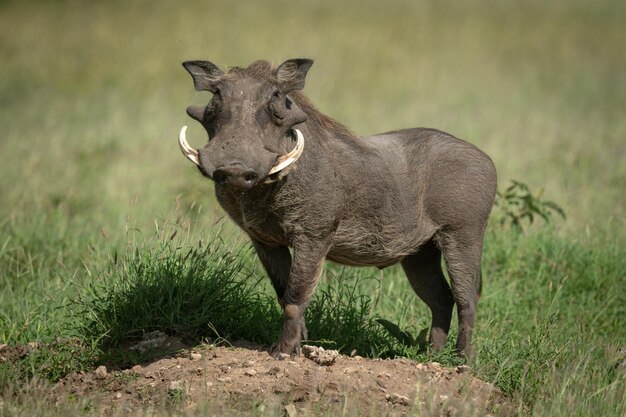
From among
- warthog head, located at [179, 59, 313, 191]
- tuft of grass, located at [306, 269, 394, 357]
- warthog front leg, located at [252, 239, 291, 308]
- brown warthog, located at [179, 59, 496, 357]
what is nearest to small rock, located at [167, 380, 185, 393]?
brown warthog, located at [179, 59, 496, 357]

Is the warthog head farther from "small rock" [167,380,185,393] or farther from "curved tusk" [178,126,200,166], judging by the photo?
"small rock" [167,380,185,393]

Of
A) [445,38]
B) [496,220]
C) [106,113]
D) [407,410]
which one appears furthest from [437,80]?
[407,410]

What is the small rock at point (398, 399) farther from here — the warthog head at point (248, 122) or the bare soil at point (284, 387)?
the warthog head at point (248, 122)

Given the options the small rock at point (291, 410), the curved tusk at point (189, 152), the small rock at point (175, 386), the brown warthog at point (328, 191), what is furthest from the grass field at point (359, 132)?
the small rock at point (291, 410)

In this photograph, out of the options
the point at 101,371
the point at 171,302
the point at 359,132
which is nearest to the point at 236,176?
the point at 171,302

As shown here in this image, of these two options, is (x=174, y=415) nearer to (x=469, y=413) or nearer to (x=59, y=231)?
(x=469, y=413)

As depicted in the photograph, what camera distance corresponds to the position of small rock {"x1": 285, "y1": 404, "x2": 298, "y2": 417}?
12.5 feet

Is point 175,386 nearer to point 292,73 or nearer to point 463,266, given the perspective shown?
point 292,73

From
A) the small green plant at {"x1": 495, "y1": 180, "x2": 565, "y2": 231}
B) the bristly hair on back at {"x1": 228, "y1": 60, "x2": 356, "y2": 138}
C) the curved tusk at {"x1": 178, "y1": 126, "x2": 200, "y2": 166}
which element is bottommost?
the small green plant at {"x1": 495, "y1": 180, "x2": 565, "y2": 231}

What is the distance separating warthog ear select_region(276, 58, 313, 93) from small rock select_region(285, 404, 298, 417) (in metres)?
1.39

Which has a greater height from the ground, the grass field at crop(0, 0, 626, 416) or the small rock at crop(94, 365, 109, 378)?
the grass field at crop(0, 0, 626, 416)

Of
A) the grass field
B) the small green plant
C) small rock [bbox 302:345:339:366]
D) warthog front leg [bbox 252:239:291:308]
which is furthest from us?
the small green plant

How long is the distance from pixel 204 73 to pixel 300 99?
504mm

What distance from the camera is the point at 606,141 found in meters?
10.9
